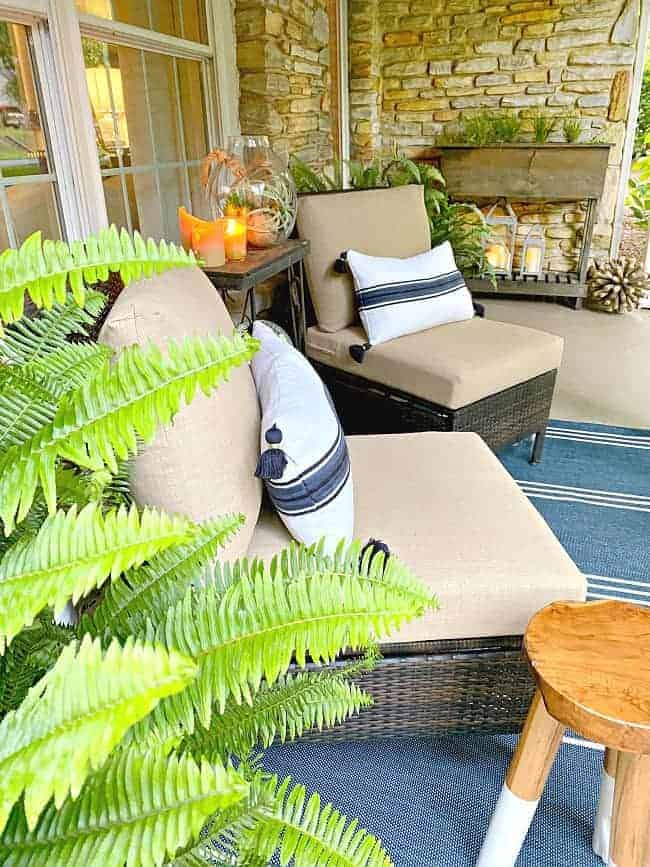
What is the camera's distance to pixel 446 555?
4.25ft

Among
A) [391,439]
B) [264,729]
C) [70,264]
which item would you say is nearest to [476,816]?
[264,729]

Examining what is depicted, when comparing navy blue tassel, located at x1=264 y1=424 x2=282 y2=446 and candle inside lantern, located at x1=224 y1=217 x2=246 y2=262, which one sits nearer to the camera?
navy blue tassel, located at x1=264 y1=424 x2=282 y2=446

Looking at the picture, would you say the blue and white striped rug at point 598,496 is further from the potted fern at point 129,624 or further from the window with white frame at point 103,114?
the window with white frame at point 103,114

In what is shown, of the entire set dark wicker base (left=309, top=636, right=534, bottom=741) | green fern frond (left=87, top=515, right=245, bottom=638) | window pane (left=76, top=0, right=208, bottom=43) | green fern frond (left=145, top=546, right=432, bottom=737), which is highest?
window pane (left=76, top=0, right=208, bottom=43)

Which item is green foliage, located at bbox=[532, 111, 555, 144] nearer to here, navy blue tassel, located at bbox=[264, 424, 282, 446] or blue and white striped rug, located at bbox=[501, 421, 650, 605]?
blue and white striped rug, located at bbox=[501, 421, 650, 605]

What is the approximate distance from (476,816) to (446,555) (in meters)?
0.51

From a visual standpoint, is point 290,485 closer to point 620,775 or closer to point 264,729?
point 264,729

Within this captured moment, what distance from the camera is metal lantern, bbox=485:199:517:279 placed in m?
4.79

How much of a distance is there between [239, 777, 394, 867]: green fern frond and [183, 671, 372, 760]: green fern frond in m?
0.09

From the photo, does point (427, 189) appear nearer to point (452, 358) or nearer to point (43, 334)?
point (452, 358)

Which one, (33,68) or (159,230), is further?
(159,230)

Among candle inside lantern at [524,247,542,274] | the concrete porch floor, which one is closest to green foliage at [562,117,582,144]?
candle inside lantern at [524,247,542,274]

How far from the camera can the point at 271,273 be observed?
81.9 inches

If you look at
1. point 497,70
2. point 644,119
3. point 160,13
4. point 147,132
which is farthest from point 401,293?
point 644,119
